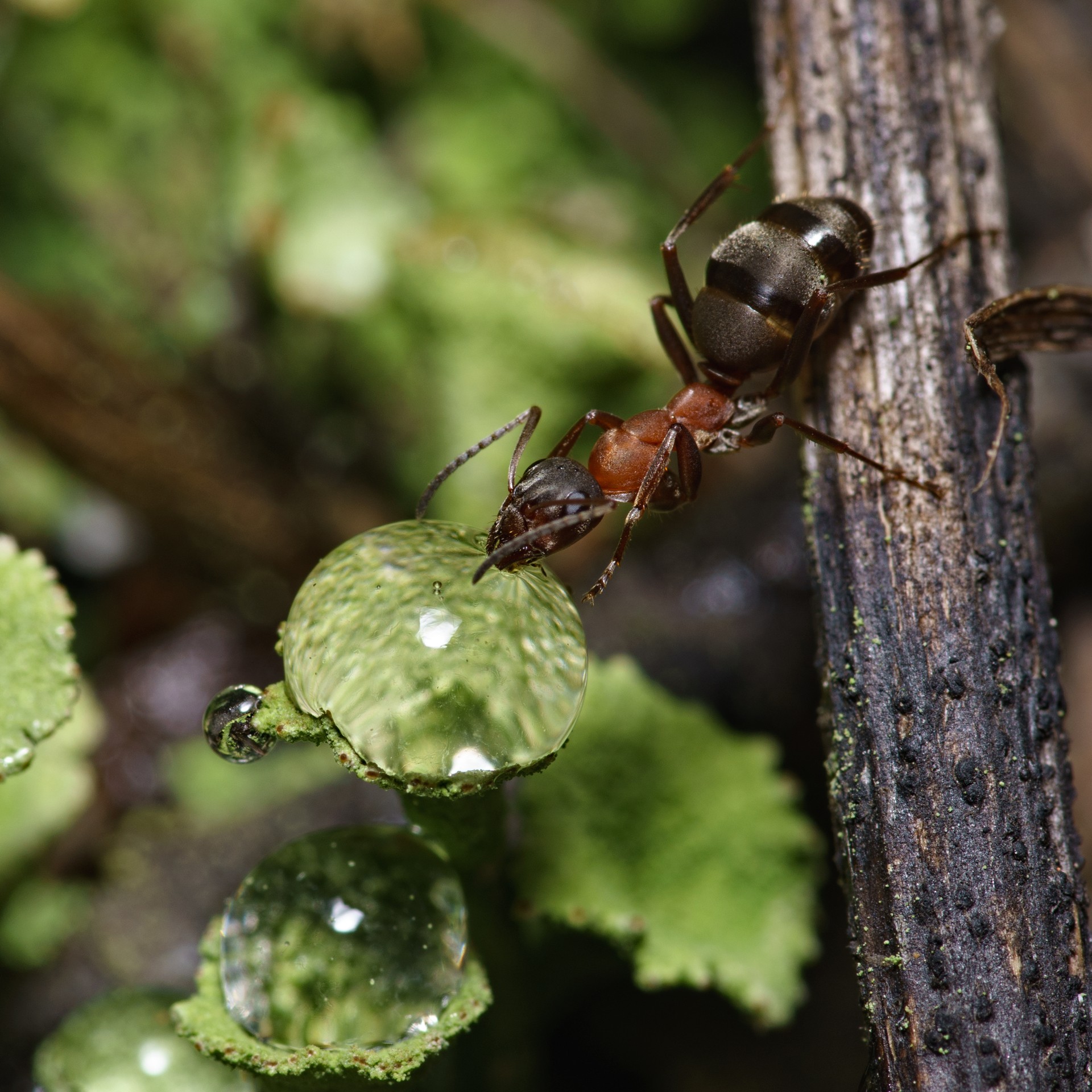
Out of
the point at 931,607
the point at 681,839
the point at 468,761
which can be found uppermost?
the point at 931,607

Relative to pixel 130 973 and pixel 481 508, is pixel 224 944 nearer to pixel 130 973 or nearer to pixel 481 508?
pixel 130 973

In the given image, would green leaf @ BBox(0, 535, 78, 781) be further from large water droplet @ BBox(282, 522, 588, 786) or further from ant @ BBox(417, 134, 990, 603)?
ant @ BBox(417, 134, 990, 603)

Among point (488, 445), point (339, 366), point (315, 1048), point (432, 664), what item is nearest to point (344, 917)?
point (315, 1048)

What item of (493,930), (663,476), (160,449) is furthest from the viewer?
(160,449)

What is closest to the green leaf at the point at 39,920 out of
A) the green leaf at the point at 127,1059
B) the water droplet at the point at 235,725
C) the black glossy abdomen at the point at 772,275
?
the green leaf at the point at 127,1059

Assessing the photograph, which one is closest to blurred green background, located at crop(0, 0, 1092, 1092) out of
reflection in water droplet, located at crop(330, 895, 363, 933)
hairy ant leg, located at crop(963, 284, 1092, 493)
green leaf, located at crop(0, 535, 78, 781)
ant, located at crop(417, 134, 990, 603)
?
ant, located at crop(417, 134, 990, 603)

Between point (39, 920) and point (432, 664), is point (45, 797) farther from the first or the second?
point (432, 664)

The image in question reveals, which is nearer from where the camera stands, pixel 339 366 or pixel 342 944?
pixel 342 944
